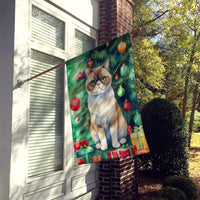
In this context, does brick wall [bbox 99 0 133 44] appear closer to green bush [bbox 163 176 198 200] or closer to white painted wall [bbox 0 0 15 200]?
white painted wall [bbox 0 0 15 200]

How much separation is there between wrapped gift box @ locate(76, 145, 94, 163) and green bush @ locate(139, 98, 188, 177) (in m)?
3.96

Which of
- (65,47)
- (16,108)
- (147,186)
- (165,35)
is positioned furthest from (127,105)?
(165,35)

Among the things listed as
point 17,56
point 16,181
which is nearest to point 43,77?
point 17,56

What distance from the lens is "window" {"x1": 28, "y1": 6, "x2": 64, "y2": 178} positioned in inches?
157

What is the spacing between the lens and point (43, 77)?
14.0 ft

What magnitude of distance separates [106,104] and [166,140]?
13.7ft

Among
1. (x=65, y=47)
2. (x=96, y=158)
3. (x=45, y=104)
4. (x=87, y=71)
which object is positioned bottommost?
(x=96, y=158)

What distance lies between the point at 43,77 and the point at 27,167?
1543mm

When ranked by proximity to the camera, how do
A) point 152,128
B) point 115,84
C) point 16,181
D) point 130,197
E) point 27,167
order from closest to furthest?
point 115,84
point 16,181
point 27,167
point 130,197
point 152,128

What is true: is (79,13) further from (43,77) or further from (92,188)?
(92,188)

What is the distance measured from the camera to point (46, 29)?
441 cm

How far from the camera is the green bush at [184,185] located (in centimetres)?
542

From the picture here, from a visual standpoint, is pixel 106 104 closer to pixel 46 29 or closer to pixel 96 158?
pixel 96 158

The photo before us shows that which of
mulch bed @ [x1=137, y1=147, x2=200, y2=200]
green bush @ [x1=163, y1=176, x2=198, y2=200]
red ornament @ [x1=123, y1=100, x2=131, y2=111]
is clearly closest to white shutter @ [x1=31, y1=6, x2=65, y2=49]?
red ornament @ [x1=123, y1=100, x2=131, y2=111]
